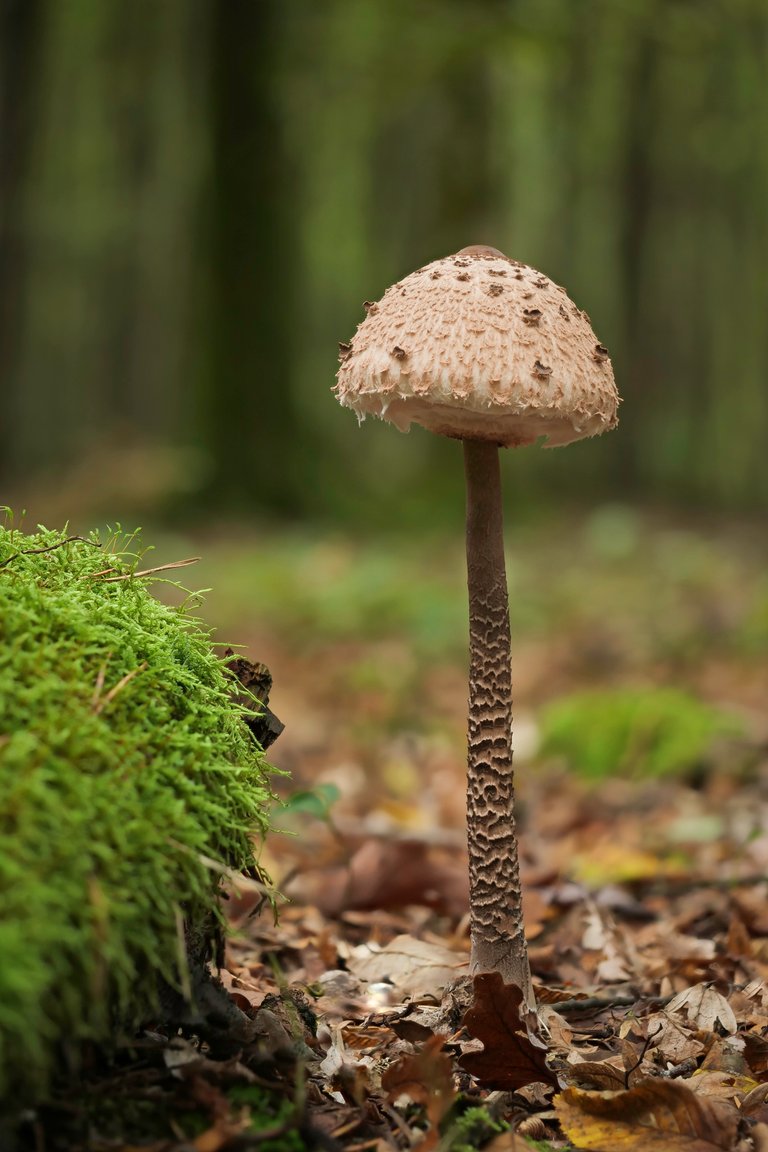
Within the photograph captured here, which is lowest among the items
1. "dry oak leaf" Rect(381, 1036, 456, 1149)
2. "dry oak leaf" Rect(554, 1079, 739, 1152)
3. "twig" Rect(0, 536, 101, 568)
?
"dry oak leaf" Rect(554, 1079, 739, 1152)

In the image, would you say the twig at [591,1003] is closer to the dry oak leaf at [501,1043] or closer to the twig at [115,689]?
the dry oak leaf at [501,1043]

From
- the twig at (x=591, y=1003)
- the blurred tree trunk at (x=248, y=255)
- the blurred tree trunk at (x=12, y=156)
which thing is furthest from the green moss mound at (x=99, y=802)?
the blurred tree trunk at (x=12, y=156)

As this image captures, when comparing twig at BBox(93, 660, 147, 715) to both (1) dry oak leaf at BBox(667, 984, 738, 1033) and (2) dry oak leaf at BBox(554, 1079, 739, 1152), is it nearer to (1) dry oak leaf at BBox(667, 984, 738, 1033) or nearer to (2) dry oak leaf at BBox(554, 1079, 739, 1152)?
(2) dry oak leaf at BBox(554, 1079, 739, 1152)

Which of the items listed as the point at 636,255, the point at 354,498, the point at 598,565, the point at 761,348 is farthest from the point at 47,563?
the point at 761,348

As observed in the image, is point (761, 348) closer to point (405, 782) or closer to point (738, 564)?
point (738, 564)

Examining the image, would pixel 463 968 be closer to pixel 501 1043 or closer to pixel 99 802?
pixel 501 1043

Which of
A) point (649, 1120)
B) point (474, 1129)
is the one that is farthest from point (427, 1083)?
Answer: point (649, 1120)

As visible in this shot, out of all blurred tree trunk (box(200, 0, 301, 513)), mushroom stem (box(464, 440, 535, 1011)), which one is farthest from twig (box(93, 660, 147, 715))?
blurred tree trunk (box(200, 0, 301, 513))
